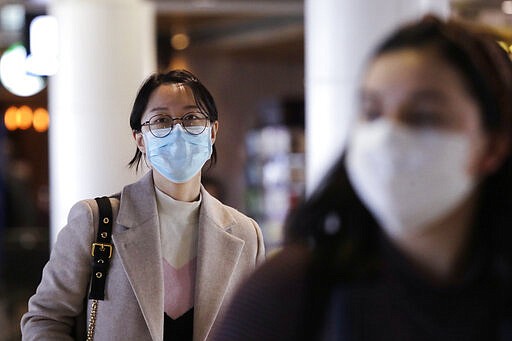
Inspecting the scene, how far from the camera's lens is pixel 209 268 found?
149 centimetres

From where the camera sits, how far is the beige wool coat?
1.49 m

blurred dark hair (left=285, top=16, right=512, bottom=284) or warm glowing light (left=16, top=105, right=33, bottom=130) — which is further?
warm glowing light (left=16, top=105, right=33, bottom=130)

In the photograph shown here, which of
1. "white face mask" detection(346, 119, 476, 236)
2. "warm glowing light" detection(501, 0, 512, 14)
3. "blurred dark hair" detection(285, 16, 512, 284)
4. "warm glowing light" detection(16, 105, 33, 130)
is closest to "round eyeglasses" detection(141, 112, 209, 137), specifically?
"blurred dark hair" detection(285, 16, 512, 284)

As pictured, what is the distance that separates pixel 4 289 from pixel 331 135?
18.8 ft

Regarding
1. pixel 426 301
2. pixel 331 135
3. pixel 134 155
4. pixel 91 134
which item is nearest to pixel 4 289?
pixel 91 134

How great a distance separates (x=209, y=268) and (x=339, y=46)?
2141mm

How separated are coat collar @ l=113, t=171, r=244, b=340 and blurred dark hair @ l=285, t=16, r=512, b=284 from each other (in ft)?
1.09

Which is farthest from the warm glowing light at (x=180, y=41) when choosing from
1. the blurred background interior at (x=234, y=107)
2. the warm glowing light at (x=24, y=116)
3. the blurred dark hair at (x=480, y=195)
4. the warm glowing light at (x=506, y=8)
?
→ the blurred dark hair at (x=480, y=195)

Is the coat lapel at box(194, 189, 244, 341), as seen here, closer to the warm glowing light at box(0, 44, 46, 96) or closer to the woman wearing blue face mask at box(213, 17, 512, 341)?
the woman wearing blue face mask at box(213, 17, 512, 341)

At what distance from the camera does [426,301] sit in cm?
108

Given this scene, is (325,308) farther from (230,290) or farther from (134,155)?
(134,155)

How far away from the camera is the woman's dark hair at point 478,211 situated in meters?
1.05

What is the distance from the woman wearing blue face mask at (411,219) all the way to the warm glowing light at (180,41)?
925 centimetres

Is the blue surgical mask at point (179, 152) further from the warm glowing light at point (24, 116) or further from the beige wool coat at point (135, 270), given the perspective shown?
the warm glowing light at point (24, 116)
